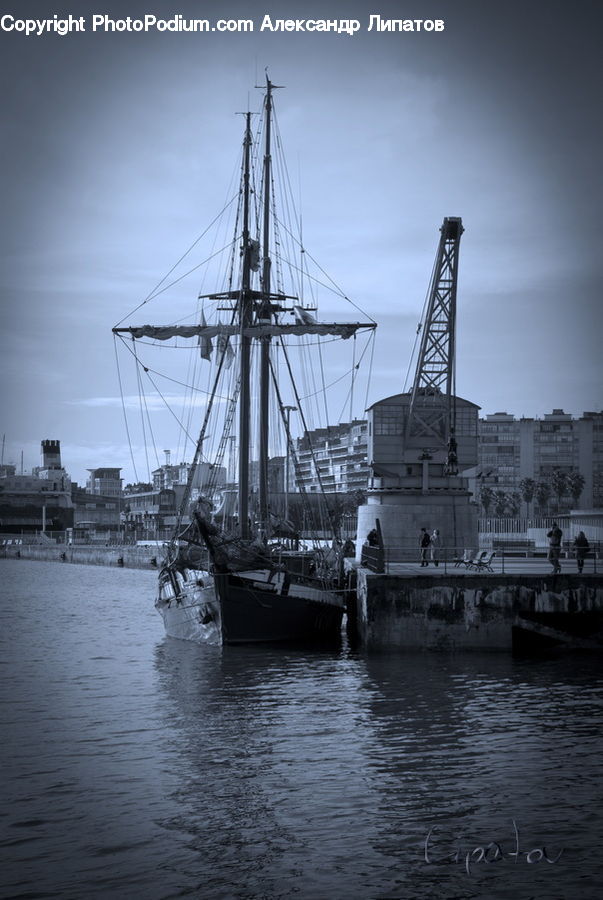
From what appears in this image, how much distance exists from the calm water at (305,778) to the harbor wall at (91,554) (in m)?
75.5

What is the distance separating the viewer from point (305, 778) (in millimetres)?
18422

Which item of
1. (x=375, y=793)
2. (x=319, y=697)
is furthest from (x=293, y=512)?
(x=375, y=793)

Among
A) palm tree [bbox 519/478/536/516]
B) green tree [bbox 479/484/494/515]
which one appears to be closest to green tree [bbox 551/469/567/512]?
palm tree [bbox 519/478/536/516]

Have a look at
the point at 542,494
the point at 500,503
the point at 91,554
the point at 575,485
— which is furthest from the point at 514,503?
the point at 91,554

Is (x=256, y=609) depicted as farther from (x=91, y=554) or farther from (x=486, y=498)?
(x=486, y=498)

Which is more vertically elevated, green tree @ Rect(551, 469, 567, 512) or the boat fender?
green tree @ Rect(551, 469, 567, 512)

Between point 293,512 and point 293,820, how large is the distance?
116150 mm

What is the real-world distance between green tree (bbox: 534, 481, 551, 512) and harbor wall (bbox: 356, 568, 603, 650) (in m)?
117

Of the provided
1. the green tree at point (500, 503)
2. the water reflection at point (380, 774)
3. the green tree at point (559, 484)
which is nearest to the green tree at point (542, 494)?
the green tree at point (559, 484)

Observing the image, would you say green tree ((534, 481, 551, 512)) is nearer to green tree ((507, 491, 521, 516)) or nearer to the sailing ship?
green tree ((507, 491, 521, 516))

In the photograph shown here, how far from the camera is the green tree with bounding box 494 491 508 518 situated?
489 feet

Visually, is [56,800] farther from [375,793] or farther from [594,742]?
[594,742]

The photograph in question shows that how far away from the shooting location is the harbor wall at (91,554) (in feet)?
391

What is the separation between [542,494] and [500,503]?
5.97 meters
